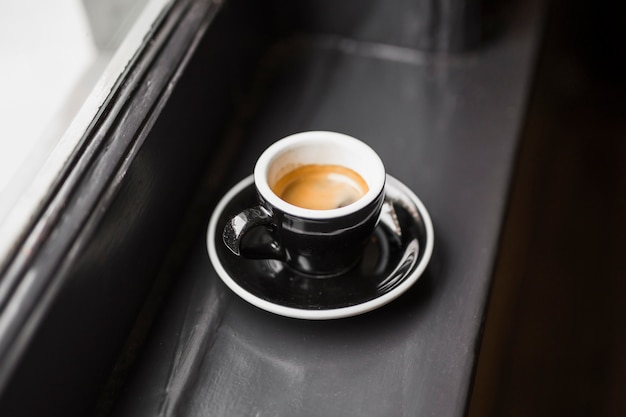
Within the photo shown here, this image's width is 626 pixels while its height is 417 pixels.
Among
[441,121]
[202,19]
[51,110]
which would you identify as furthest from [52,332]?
[441,121]

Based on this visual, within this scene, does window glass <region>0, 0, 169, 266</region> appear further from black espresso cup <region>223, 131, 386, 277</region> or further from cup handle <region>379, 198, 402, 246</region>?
cup handle <region>379, 198, 402, 246</region>

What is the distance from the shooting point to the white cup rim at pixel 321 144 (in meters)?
0.51

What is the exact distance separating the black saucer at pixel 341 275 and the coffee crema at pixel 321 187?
4cm

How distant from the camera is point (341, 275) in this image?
0.58 meters

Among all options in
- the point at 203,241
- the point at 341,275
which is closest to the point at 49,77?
the point at 203,241

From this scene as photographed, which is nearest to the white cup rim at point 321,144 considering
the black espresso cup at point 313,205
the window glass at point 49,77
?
the black espresso cup at point 313,205

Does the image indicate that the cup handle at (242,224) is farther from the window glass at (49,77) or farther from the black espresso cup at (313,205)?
the window glass at (49,77)

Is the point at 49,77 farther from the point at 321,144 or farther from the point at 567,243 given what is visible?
the point at 567,243

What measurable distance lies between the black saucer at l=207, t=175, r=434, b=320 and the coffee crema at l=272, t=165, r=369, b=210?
40 mm

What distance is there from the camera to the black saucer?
1.74ft

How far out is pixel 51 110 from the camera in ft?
1.86

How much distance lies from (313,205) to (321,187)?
22 mm

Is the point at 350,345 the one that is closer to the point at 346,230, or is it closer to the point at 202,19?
the point at 346,230

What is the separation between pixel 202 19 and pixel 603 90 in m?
0.86
